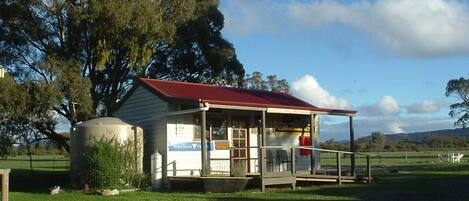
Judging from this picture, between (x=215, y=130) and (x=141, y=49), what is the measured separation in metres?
6.87

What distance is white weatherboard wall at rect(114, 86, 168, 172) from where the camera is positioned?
22109 millimetres

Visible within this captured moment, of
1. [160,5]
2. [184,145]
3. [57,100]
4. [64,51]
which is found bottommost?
[184,145]

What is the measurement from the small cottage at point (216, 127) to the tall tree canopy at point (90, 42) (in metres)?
3.37

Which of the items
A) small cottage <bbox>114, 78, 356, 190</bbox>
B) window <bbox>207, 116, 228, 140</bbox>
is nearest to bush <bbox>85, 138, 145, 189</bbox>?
small cottage <bbox>114, 78, 356, 190</bbox>

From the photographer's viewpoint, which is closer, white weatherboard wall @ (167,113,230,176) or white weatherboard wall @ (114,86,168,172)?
white weatherboard wall @ (167,113,230,176)

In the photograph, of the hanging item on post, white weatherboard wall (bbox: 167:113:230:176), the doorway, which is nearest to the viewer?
white weatherboard wall (bbox: 167:113:230:176)

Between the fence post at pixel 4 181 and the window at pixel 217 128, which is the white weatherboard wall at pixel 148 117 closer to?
the window at pixel 217 128

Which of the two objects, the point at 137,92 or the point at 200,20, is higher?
the point at 200,20

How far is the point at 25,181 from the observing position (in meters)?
27.5

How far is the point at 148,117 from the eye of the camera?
898 inches

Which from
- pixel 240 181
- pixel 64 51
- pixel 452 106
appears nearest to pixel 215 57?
pixel 64 51

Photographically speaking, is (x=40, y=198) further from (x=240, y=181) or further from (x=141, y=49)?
(x=141, y=49)

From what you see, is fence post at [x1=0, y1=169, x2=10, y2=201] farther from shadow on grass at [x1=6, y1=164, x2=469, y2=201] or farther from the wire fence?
the wire fence

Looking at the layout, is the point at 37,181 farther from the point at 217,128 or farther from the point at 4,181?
the point at 4,181
